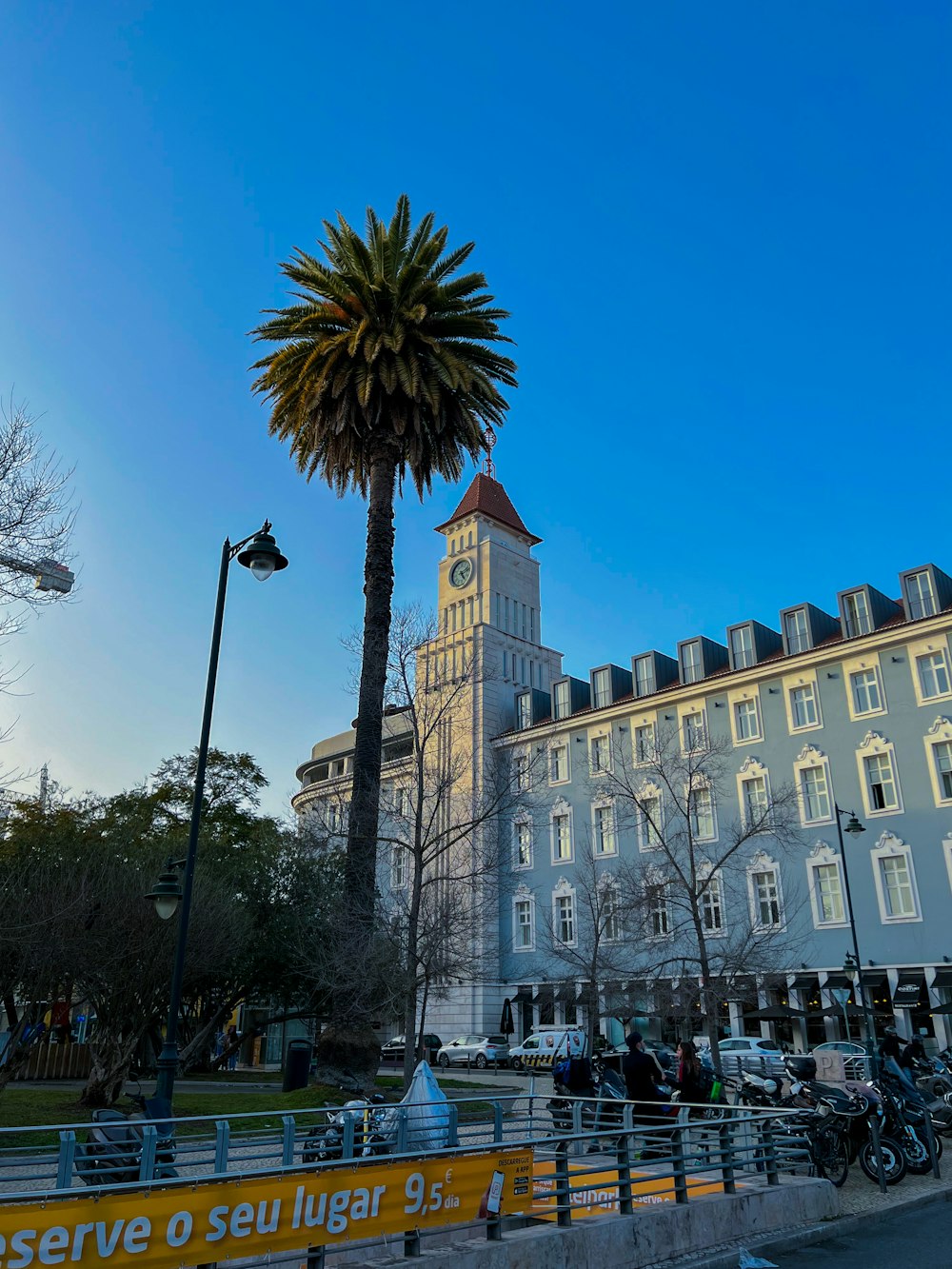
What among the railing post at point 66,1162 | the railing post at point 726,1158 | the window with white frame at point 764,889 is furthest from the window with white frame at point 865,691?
the railing post at point 66,1162

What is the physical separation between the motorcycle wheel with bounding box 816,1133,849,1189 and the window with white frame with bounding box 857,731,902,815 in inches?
1055

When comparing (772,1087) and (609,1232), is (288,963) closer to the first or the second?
(772,1087)

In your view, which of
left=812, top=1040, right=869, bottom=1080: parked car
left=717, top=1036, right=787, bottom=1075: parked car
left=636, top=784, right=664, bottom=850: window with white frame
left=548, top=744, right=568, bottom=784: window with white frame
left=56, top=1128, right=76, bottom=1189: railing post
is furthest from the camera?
left=548, top=744, right=568, bottom=784: window with white frame

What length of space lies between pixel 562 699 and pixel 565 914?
36.7 feet

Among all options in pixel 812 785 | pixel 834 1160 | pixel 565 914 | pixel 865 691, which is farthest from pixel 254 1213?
pixel 565 914

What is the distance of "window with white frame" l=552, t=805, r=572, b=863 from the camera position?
4894 centimetres

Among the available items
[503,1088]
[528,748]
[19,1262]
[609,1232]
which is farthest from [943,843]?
[19,1262]

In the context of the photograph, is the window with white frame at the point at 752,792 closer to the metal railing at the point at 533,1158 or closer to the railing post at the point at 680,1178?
the metal railing at the point at 533,1158

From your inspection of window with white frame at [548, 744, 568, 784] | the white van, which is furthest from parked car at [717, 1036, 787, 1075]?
window with white frame at [548, 744, 568, 784]

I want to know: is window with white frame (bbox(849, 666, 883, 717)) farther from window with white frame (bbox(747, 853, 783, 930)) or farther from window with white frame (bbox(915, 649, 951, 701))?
window with white frame (bbox(747, 853, 783, 930))

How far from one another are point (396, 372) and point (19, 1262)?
2142cm

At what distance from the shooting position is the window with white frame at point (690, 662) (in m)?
46.1

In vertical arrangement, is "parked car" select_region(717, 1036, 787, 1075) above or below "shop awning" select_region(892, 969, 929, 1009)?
below

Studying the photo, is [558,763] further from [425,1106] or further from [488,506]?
[425,1106]
